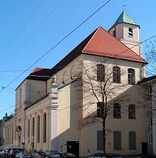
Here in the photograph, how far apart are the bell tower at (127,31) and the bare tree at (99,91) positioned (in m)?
13.2

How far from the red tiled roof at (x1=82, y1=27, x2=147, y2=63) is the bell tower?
27.0 feet

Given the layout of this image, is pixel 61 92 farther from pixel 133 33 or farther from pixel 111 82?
pixel 133 33

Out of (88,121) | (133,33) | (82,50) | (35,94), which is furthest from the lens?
(35,94)

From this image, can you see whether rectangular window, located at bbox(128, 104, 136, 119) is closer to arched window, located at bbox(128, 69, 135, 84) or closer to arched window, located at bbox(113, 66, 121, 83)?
arched window, located at bbox(128, 69, 135, 84)

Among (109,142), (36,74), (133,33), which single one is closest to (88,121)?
(109,142)

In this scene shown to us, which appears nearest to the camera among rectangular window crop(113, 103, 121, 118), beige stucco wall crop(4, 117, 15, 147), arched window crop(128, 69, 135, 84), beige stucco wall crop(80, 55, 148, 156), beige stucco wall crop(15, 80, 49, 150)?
beige stucco wall crop(80, 55, 148, 156)

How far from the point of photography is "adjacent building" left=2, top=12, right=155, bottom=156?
2002 inches

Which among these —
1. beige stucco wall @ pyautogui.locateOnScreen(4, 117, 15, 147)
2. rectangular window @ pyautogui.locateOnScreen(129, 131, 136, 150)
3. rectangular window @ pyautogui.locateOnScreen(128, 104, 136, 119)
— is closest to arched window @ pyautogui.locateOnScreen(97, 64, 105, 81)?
rectangular window @ pyautogui.locateOnScreen(128, 104, 136, 119)

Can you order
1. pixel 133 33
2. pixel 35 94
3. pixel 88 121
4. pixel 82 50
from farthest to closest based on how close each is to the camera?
pixel 35 94
pixel 133 33
pixel 82 50
pixel 88 121

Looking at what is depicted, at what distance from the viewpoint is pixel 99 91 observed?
50.1 metres

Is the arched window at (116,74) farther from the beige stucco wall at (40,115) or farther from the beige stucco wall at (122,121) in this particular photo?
the beige stucco wall at (40,115)

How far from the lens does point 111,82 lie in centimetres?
5253

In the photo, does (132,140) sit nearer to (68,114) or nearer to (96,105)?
(96,105)

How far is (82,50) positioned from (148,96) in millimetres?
10885
